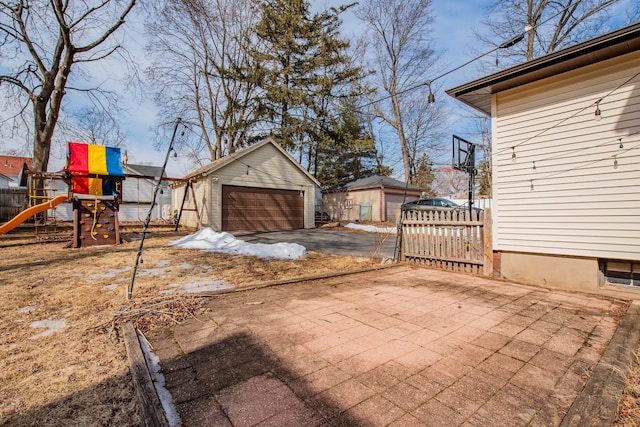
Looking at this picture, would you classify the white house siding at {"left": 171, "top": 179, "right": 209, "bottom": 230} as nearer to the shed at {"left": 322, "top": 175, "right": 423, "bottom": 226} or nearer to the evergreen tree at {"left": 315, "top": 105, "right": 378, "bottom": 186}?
the shed at {"left": 322, "top": 175, "right": 423, "bottom": 226}

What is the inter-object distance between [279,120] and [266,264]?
61.6 feet

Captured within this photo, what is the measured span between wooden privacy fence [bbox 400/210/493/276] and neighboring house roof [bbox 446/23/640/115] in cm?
221

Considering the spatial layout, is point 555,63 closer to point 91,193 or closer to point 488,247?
point 488,247

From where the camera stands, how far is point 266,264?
6.52 meters

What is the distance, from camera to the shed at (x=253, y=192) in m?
14.0

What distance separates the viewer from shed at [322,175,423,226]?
20438 millimetres

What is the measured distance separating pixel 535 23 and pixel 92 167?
18.0m

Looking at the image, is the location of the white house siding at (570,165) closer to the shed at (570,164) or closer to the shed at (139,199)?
the shed at (570,164)

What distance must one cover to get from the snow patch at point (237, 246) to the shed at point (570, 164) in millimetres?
4647

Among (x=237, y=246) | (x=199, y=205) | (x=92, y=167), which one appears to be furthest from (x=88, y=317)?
(x=199, y=205)

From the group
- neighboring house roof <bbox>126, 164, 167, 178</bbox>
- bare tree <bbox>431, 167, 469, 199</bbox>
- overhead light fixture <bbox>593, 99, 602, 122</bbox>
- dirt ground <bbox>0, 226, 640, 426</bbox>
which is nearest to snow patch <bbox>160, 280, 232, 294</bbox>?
dirt ground <bbox>0, 226, 640, 426</bbox>

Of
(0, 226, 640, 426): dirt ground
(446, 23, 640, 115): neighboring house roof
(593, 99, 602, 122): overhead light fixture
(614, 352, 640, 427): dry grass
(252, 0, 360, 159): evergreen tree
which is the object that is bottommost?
(614, 352, 640, 427): dry grass

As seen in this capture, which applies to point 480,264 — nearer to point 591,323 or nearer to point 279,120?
point 591,323

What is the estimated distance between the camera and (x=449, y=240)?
570 centimetres
